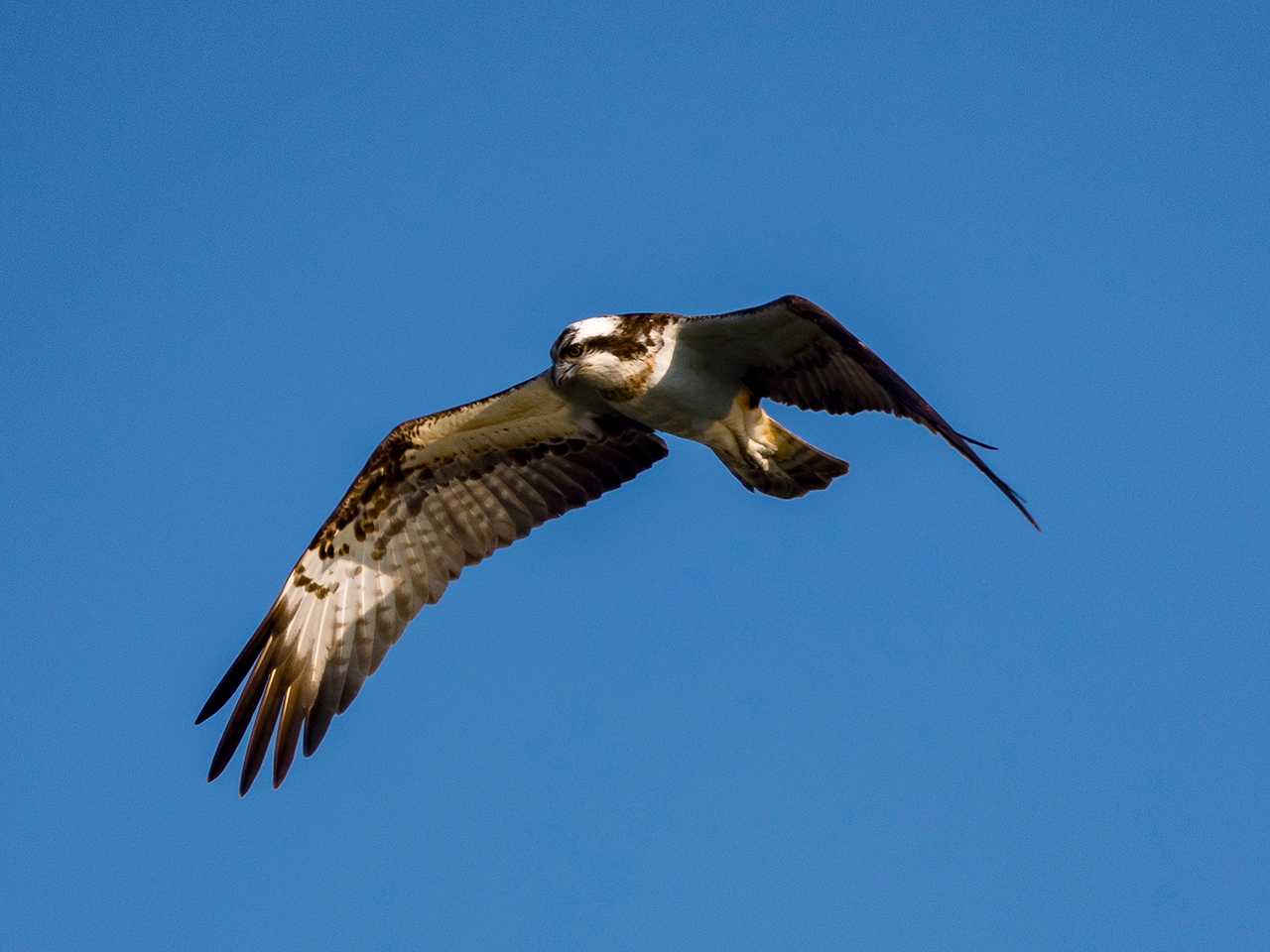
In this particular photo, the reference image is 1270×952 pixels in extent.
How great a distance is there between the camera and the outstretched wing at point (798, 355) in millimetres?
9500

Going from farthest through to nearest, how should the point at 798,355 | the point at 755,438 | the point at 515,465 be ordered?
the point at 515,465 < the point at 755,438 < the point at 798,355

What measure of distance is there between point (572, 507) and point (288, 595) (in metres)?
2.02

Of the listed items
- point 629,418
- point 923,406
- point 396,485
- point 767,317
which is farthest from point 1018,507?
point 396,485

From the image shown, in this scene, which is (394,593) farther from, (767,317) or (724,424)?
(767,317)

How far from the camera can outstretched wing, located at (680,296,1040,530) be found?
9500 millimetres

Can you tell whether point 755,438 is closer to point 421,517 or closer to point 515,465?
point 515,465

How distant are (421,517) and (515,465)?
29.4 inches

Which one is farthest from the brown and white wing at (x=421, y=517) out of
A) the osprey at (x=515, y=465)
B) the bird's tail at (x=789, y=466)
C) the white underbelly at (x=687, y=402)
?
the bird's tail at (x=789, y=466)

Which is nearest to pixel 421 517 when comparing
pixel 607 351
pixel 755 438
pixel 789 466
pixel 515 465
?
pixel 515 465

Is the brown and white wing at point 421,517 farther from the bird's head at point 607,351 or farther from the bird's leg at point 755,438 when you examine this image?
the bird's leg at point 755,438

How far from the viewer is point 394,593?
38.6 ft

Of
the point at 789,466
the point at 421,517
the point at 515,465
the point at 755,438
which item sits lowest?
the point at 789,466

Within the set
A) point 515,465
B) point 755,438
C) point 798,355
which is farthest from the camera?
point 515,465

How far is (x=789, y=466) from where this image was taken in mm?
10875
